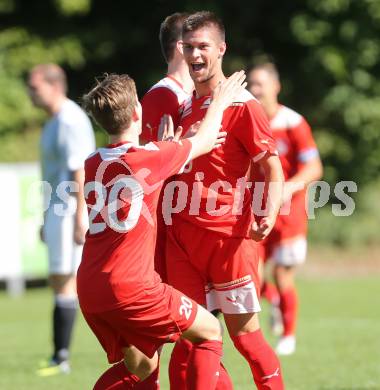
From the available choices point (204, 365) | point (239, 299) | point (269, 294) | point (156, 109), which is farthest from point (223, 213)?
point (269, 294)

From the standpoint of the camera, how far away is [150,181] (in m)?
4.78

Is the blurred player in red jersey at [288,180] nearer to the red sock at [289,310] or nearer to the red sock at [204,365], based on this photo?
the red sock at [289,310]

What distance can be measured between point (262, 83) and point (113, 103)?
13.6 ft

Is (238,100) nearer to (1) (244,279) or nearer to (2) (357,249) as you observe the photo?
(1) (244,279)

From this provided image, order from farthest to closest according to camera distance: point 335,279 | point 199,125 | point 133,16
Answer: point 133,16 < point 335,279 < point 199,125

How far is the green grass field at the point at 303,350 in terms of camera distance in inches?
274

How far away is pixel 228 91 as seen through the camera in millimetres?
5129

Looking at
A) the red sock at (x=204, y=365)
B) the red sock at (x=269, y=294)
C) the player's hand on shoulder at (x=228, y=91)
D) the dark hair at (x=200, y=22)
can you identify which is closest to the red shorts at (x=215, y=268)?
the red sock at (x=204, y=365)

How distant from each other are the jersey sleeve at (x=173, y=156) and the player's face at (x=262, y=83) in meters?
3.91

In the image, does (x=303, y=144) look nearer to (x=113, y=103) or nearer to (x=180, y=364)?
(x=180, y=364)

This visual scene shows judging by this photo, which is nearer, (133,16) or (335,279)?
(335,279)

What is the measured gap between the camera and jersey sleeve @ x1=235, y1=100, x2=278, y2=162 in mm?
5188

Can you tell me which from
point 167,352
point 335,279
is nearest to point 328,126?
point 335,279

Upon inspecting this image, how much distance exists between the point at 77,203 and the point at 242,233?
2269 mm
